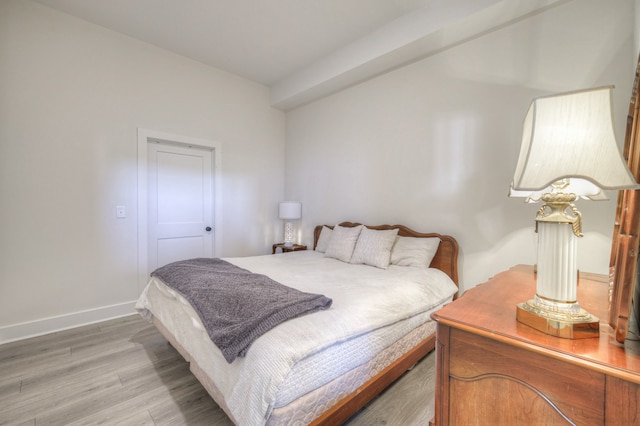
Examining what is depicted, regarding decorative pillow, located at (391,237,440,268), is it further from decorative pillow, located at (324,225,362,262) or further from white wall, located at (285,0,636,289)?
decorative pillow, located at (324,225,362,262)

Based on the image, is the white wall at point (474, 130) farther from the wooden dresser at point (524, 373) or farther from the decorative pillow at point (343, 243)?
the wooden dresser at point (524, 373)

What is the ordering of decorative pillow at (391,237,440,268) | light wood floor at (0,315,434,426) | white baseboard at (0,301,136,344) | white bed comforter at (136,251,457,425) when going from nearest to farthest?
white bed comforter at (136,251,457,425), light wood floor at (0,315,434,426), white baseboard at (0,301,136,344), decorative pillow at (391,237,440,268)

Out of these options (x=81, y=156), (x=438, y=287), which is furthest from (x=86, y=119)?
(x=438, y=287)

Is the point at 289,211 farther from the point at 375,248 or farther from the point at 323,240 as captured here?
the point at 375,248

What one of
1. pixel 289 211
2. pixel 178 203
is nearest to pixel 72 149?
pixel 178 203

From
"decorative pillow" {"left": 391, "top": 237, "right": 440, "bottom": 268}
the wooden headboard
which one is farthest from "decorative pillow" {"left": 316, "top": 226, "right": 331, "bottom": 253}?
the wooden headboard

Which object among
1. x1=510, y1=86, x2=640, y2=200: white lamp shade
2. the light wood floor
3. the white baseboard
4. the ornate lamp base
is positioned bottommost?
the light wood floor

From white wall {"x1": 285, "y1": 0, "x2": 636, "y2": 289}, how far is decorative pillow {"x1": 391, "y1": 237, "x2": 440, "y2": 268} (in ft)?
0.68

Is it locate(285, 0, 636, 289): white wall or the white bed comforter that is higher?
locate(285, 0, 636, 289): white wall

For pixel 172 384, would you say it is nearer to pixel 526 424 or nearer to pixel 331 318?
pixel 331 318

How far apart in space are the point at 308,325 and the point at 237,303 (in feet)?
1.49

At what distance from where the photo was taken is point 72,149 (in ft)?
9.03

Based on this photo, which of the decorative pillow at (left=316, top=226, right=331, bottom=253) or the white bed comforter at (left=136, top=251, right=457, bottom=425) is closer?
the white bed comforter at (left=136, top=251, right=457, bottom=425)

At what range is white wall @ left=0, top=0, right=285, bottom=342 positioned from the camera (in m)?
2.48
